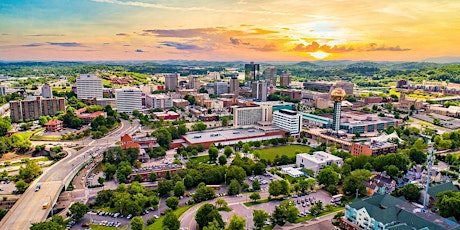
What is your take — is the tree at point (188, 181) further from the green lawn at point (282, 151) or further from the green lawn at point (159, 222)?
the green lawn at point (282, 151)

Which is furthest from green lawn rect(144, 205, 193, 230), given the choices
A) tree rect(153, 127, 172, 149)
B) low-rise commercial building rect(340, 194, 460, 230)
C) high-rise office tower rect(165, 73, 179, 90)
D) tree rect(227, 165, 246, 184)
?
high-rise office tower rect(165, 73, 179, 90)

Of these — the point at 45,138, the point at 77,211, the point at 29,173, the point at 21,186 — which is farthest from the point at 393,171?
the point at 45,138

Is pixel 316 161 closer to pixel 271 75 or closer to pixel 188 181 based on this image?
pixel 188 181

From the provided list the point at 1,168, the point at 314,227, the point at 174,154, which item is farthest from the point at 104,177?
the point at 314,227

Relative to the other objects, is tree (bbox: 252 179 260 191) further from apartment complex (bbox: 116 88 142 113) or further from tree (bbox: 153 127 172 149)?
apartment complex (bbox: 116 88 142 113)

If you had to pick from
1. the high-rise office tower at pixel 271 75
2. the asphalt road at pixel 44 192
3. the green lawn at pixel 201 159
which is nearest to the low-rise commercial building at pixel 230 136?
the green lawn at pixel 201 159
